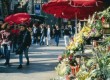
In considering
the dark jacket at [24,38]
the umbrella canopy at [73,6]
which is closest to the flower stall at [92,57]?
the umbrella canopy at [73,6]

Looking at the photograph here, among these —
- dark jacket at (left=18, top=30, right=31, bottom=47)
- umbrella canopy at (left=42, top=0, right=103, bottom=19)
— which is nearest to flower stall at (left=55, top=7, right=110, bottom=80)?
umbrella canopy at (left=42, top=0, right=103, bottom=19)

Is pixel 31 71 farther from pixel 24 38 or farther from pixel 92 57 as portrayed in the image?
pixel 92 57

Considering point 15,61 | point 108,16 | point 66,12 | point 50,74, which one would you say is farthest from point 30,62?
point 108,16

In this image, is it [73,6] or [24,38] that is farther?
[24,38]

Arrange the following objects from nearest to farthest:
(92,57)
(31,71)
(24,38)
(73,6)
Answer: (92,57) → (73,6) → (31,71) → (24,38)

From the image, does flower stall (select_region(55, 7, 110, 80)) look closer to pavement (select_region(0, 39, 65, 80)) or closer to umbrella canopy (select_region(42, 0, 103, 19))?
umbrella canopy (select_region(42, 0, 103, 19))

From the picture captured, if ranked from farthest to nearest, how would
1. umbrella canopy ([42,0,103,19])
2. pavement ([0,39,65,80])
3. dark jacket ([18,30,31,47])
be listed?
dark jacket ([18,30,31,47]) → pavement ([0,39,65,80]) → umbrella canopy ([42,0,103,19])

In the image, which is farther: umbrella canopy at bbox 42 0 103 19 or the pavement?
the pavement

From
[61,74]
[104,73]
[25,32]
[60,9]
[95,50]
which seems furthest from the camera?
[25,32]

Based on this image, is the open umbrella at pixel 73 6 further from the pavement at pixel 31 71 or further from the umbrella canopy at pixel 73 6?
→ the pavement at pixel 31 71

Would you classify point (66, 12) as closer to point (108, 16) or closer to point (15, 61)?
point (108, 16)

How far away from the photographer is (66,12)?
46.1ft

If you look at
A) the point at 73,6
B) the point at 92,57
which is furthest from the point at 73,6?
→ the point at 92,57

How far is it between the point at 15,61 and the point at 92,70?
12.9 m
